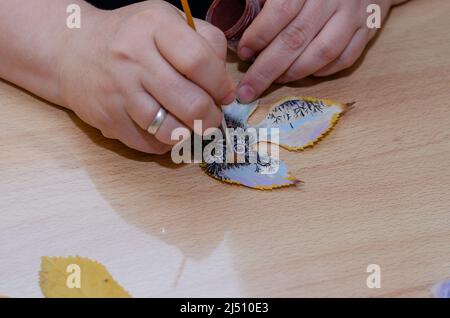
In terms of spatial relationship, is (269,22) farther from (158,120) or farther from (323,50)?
(158,120)

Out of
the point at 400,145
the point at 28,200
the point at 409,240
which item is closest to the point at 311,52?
the point at 400,145

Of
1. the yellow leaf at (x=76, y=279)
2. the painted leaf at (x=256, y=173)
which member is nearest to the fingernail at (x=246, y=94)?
the painted leaf at (x=256, y=173)

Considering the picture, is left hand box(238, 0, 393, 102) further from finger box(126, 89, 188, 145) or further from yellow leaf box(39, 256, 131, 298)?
yellow leaf box(39, 256, 131, 298)

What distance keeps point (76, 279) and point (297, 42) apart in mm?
399

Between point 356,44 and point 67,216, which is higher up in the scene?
point 356,44

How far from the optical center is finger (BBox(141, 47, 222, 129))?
0.58 m

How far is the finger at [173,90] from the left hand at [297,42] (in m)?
0.13

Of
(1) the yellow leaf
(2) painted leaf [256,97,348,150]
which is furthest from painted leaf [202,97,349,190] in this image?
(1) the yellow leaf

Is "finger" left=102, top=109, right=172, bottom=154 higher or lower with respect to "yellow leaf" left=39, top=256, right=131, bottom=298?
higher

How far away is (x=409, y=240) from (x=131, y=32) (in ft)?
1.20

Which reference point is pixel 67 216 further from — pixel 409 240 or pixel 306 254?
pixel 409 240

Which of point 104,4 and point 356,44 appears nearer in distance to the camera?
point 356,44

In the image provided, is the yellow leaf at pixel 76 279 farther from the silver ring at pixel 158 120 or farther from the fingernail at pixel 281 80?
the fingernail at pixel 281 80
